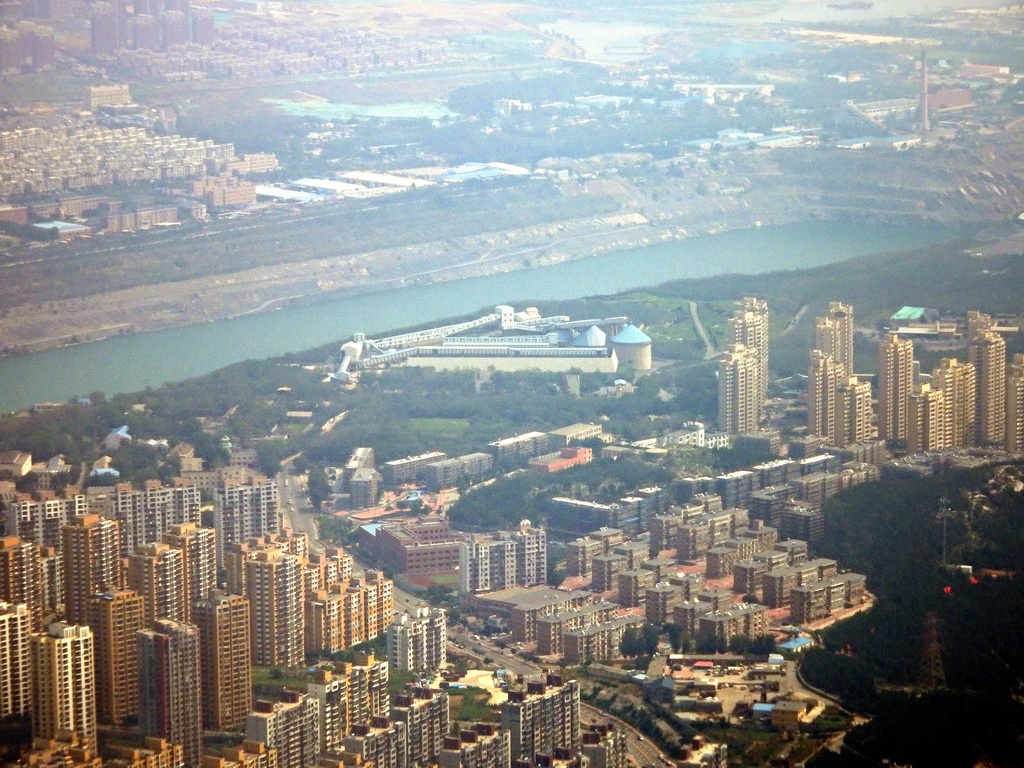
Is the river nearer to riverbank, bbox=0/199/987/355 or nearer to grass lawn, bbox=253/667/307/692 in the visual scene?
riverbank, bbox=0/199/987/355

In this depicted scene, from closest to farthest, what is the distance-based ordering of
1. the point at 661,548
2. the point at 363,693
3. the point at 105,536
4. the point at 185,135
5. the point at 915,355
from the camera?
the point at 363,693, the point at 105,536, the point at 661,548, the point at 915,355, the point at 185,135

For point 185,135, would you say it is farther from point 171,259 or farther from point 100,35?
point 171,259

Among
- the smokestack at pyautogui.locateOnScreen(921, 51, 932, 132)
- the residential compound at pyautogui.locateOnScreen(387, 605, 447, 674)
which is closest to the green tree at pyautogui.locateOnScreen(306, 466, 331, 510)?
the residential compound at pyautogui.locateOnScreen(387, 605, 447, 674)

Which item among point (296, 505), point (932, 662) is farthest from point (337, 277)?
point (932, 662)

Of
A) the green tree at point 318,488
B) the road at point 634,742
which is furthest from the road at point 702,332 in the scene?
the road at point 634,742

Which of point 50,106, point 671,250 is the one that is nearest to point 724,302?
point 671,250

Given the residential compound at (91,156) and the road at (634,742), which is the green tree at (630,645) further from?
the residential compound at (91,156)

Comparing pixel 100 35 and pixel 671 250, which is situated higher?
pixel 100 35
